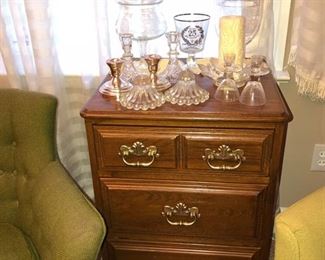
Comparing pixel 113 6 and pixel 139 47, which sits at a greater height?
pixel 113 6

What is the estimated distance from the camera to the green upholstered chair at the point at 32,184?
1.09 meters

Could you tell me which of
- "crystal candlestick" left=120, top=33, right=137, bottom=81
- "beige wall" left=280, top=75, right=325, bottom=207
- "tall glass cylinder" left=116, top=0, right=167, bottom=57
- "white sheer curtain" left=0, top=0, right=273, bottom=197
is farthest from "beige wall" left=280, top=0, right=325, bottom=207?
"crystal candlestick" left=120, top=33, right=137, bottom=81

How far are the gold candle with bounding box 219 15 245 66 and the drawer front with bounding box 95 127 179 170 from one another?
33cm

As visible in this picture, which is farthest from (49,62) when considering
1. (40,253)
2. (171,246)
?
(171,246)

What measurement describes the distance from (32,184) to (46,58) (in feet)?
1.52

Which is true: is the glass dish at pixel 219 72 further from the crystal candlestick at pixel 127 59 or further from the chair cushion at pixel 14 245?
the chair cushion at pixel 14 245

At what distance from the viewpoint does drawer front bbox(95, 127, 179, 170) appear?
1.15 m

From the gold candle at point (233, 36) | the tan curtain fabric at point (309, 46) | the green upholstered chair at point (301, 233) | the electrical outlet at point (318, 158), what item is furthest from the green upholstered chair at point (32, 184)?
the electrical outlet at point (318, 158)

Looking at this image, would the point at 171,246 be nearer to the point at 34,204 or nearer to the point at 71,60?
the point at 34,204

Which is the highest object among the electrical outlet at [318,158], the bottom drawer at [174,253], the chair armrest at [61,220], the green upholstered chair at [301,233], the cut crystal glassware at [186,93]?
the cut crystal glassware at [186,93]

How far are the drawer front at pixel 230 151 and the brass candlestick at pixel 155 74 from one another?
0.20m

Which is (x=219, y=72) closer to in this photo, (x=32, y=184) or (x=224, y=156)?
(x=224, y=156)

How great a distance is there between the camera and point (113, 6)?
55.0 inches

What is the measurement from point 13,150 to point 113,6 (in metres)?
0.61
